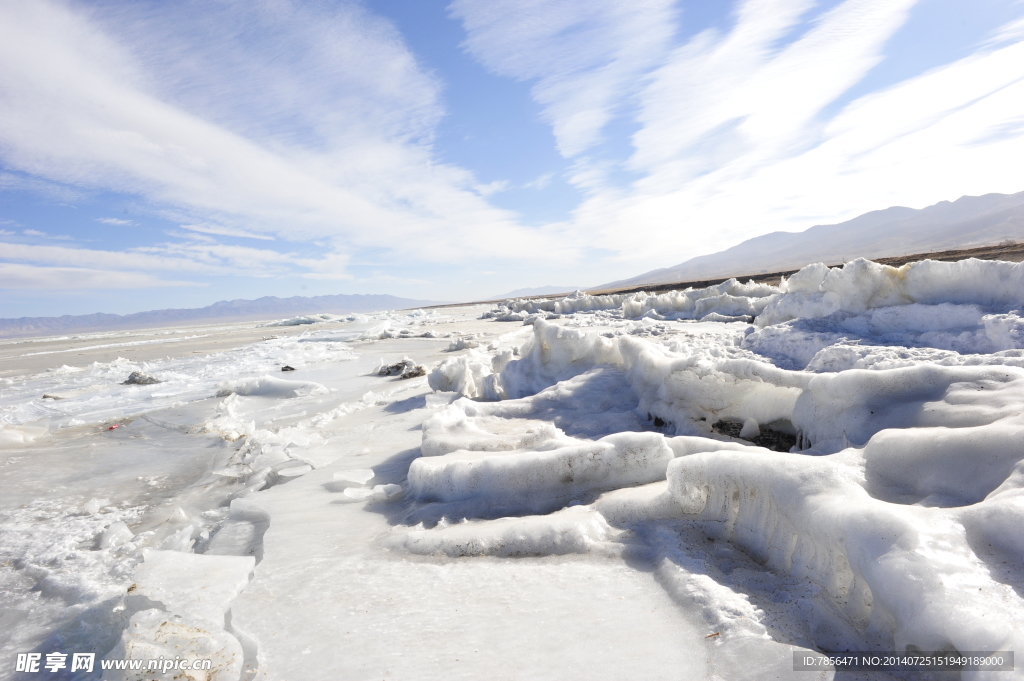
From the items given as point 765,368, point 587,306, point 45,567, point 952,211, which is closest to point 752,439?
point 765,368

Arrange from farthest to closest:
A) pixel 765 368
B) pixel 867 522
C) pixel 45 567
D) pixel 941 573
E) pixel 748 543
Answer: pixel 765 368, pixel 45 567, pixel 748 543, pixel 867 522, pixel 941 573

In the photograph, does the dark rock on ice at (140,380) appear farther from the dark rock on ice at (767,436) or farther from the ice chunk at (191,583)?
the dark rock on ice at (767,436)

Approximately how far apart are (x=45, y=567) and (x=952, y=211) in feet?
692

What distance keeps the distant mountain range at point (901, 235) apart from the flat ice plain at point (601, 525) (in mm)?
38655

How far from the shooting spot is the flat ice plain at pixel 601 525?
1167 mm

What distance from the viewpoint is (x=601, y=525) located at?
1807 mm

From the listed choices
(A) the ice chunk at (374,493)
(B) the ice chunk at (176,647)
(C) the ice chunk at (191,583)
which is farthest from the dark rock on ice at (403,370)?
(B) the ice chunk at (176,647)

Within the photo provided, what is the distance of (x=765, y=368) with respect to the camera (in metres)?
2.49

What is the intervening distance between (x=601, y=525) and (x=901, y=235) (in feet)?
503

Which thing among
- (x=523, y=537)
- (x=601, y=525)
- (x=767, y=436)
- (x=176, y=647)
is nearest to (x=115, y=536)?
(x=176, y=647)

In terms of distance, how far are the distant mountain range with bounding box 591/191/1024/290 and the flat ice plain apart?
3865 cm

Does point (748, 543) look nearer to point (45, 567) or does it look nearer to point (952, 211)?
point (45, 567)

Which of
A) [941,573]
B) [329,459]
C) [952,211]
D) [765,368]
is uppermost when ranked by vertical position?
[952,211]

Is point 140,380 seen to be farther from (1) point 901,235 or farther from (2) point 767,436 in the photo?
(1) point 901,235
